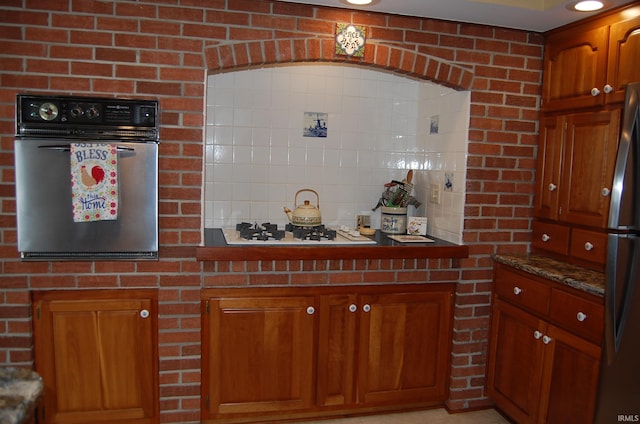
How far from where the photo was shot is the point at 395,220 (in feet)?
9.80

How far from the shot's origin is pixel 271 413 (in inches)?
101

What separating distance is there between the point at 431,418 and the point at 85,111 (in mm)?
2429

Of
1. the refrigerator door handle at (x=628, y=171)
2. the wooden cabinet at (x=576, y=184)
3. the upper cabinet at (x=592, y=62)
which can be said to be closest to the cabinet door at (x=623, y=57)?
the upper cabinet at (x=592, y=62)

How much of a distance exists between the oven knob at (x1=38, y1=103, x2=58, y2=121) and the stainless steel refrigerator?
243 centimetres

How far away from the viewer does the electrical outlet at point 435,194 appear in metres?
2.96

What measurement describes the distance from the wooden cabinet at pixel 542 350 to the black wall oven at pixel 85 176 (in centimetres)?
191

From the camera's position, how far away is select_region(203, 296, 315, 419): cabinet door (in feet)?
7.98

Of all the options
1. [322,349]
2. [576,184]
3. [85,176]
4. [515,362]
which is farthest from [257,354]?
[576,184]

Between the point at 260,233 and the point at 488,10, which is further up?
the point at 488,10

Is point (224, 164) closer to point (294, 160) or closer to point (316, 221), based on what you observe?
point (294, 160)

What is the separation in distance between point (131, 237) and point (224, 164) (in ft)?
2.82

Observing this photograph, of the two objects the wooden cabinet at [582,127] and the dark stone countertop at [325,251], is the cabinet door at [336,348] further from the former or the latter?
the wooden cabinet at [582,127]

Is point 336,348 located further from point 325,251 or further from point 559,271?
point 559,271

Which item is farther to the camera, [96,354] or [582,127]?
[582,127]
